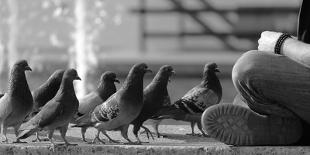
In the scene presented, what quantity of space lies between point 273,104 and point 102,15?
15.1m

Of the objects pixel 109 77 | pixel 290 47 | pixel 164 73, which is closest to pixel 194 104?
pixel 164 73

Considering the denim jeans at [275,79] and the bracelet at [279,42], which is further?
the bracelet at [279,42]

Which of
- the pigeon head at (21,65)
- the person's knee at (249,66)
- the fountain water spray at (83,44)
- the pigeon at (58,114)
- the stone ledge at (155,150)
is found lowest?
the fountain water spray at (83,44)

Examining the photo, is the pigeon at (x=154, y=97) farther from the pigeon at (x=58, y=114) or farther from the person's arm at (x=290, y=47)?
the person's arm at (x=290, y=47)

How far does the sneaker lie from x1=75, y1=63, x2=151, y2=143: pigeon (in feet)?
2.46

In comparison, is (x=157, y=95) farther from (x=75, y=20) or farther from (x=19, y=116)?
(x=75, y=20)

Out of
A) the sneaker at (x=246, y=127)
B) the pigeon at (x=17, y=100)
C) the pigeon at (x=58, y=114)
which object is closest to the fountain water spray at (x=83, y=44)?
the pigeon at (x=17, y=100)

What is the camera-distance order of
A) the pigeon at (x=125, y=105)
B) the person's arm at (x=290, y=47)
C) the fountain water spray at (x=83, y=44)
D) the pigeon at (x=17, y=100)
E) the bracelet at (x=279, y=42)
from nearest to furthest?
1. the person's arm at (x=290, y=47)
2. the bracelet at (x=279, y=42)
3. the pigeon at (x=125, y=105)
4. the pigeon at (x=17, y=100)
5. the fountain water spray at (x=83, y=44)

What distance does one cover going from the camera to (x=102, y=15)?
19312 mm

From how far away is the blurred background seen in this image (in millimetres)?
16500

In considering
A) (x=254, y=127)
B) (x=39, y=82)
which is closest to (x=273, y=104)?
(x=254, y=127)

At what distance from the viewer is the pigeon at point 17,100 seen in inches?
209

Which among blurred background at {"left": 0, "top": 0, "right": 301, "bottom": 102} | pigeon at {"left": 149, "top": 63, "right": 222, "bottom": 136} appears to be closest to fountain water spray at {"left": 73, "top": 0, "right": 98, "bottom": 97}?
blurred background at {"left": 0, "top": 0, "right": 301, "bottom": 102}

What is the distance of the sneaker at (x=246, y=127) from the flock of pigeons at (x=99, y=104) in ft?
2.61
